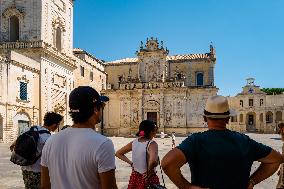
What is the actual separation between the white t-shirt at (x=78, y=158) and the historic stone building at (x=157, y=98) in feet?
143

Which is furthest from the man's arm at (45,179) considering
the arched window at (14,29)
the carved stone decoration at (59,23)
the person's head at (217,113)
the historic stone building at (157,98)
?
the historic stone building at (157,98)

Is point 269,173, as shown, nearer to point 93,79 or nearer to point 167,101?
point 167,101

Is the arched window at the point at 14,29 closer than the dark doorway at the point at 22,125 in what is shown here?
No

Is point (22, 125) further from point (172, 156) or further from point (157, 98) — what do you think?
point (172, 156)

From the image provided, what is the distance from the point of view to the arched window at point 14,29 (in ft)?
112

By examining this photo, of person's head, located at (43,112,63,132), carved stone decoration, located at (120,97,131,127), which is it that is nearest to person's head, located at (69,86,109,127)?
person's head, located at (43,112,63,132)

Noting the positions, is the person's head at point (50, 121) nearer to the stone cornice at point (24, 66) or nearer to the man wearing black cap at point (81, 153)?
the man wearing black cap at point (81, 153)

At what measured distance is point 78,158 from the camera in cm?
260

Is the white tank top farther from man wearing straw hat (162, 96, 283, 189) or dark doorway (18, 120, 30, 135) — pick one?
dark doorway (18, 120, 30, 135)

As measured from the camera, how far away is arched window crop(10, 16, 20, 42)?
3428 centimetres

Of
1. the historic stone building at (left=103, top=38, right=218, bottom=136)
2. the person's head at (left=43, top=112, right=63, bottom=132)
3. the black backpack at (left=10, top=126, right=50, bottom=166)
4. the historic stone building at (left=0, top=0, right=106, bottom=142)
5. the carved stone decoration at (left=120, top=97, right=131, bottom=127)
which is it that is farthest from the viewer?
the carved stone decoration at (left=120, top=97, right=131, bottom=127)

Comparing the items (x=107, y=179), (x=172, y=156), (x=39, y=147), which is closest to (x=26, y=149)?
(x=39, y=147)

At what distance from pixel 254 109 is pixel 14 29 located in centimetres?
4694

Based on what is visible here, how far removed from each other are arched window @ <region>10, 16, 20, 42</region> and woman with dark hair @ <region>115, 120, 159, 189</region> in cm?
3230
